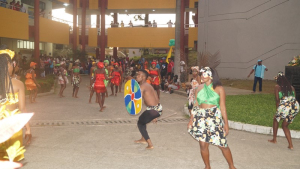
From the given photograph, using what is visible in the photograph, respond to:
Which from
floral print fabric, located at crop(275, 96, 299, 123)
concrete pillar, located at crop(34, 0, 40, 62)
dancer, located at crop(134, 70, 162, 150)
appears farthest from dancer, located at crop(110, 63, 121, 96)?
concrete pillar, located at crop(34, 0, 40, 62)

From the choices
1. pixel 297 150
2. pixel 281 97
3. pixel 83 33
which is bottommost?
pixel 297 150

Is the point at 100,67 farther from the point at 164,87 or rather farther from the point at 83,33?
the point at 83,33

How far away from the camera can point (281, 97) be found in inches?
285

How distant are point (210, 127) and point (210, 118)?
13 centimetres

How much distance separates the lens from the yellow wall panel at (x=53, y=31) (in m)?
32.6

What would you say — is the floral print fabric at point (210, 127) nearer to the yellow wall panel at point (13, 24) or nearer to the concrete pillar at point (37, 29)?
the yellow wall panel at point (13, 24)

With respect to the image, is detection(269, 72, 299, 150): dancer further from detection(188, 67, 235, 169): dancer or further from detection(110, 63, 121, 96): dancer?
detection(110, 63, 121, 96): dancer

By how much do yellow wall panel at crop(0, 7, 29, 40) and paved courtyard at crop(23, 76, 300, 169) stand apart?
1749cm

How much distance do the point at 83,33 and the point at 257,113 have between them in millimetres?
31141

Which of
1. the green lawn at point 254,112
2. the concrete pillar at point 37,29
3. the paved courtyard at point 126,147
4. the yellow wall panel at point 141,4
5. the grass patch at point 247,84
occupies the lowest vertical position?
the paved courtyard at point 126,147

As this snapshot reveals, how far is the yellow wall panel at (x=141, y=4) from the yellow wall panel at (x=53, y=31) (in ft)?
18.2

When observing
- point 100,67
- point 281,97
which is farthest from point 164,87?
point 281,97

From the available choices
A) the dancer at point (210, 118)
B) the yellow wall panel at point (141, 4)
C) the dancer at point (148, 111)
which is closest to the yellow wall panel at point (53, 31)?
the yellow wall panel at point (141, 4)

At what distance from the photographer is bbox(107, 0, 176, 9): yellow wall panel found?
37.9m
